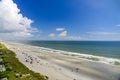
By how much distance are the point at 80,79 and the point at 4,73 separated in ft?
50.9

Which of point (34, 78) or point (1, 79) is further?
point (34, 78)

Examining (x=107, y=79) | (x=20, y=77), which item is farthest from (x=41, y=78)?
(x=107, y=79)

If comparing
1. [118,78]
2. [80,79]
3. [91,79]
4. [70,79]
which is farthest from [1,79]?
[118,78]

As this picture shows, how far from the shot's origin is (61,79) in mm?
31734

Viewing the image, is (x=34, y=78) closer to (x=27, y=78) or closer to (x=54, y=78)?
(x=27, y=78)

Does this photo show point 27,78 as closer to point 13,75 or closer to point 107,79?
point 13,75

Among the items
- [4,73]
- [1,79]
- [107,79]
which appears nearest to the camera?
[1,79]

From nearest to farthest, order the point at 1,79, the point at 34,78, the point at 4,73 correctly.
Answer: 1. the point at 1,79
2. the point at 34,78
3. the point at 4,73

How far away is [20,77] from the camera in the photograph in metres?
30.4

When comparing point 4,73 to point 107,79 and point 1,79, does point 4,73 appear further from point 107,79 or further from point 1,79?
point 107,79

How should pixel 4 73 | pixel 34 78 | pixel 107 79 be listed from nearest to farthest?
pixel 34 78 < pixel 4 73 < pixel 107 79

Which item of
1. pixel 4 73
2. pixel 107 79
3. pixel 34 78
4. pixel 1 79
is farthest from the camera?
pixel 107 79

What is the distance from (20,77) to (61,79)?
799 cm

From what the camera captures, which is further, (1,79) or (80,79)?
(80,79)
